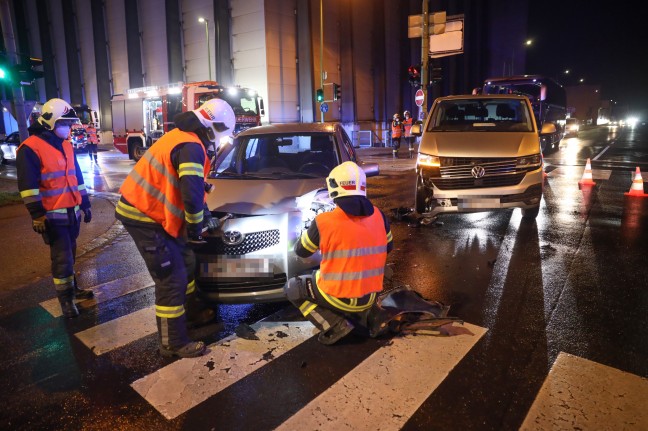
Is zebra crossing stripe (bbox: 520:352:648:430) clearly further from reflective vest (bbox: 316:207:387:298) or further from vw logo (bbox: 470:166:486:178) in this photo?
vw logo (bbox: 470:166:486:178)

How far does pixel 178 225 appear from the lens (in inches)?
129

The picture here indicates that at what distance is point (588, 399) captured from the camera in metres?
2.78

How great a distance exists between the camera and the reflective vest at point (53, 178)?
13.2ft

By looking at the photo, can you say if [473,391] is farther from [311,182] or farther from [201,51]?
[201,51]

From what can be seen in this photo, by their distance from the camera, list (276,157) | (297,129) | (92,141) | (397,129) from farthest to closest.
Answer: (92,141) → (397,129) → (276,157) → (297,129)

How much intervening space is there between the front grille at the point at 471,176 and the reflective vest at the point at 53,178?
4992mm

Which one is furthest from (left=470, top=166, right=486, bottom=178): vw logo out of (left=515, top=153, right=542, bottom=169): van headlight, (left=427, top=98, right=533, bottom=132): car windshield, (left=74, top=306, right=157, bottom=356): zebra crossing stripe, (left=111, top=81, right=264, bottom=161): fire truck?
(left=111, top=81, right=264, bottom=161): fire truck

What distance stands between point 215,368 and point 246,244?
950 mm

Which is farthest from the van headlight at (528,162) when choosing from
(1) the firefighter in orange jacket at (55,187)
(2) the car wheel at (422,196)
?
(1) the firefighter in orange jacket at (55,187)

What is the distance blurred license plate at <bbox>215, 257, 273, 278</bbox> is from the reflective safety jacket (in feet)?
5.44

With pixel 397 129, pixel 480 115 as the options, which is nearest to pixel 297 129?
pixel 480 115

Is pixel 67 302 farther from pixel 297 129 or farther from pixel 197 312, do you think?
pixel 297 129

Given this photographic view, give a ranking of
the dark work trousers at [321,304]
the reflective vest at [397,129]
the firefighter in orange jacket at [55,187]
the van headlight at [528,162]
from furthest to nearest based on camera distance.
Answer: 1. the reflective vest at [397,129]
2. the van headlight at [528,162]
3. the firefighter in orange jacket at [55,187]
4. the dark work trousers at [321,304]

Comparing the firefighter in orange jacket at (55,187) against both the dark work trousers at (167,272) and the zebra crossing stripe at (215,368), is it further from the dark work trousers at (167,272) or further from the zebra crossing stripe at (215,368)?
the zebra crossing stripe at (215,368)
